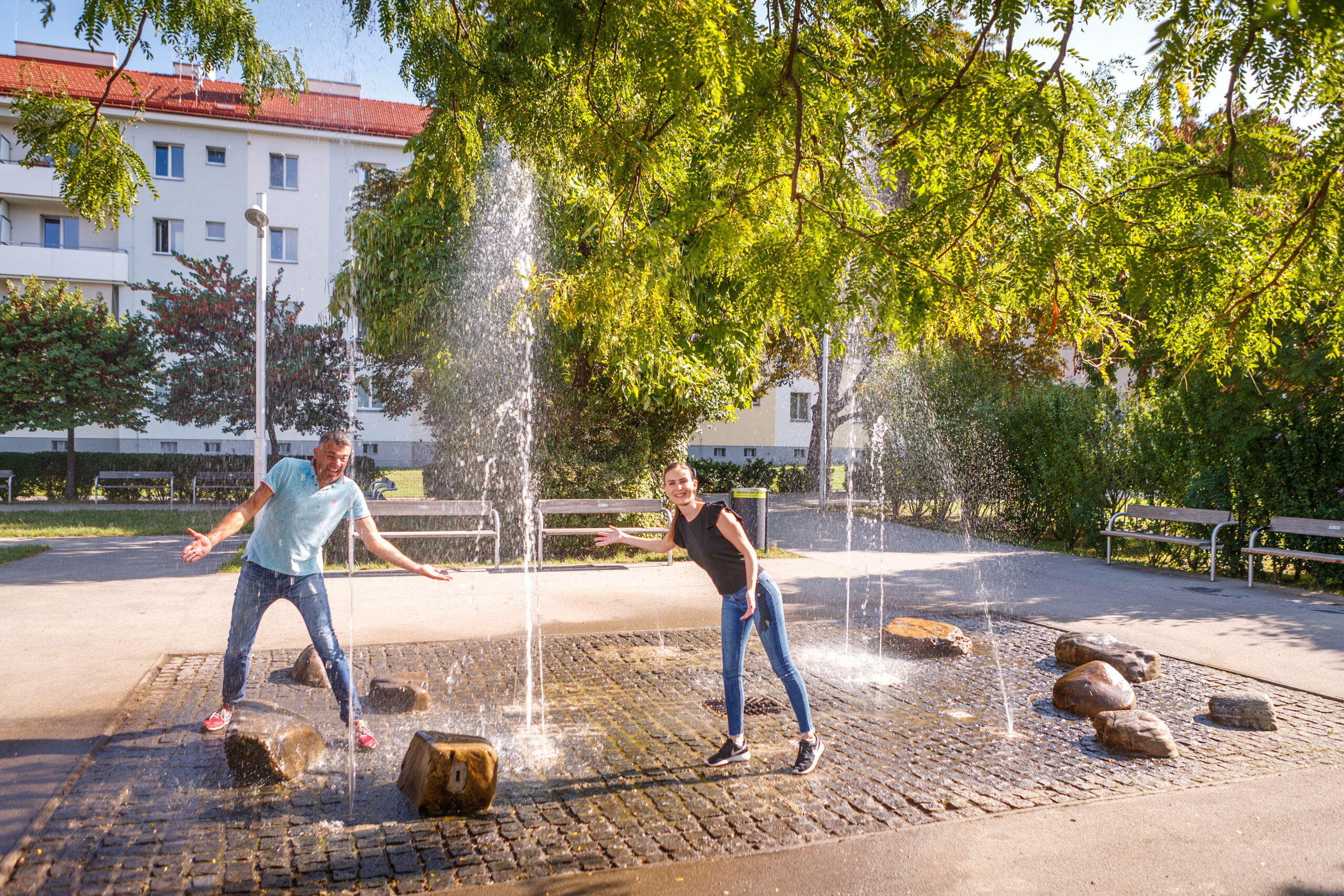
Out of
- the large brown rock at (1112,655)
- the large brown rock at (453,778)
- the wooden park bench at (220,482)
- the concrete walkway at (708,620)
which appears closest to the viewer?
the concrete walkway at (708,620)

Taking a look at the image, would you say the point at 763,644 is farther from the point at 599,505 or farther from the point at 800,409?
the point at 800,409

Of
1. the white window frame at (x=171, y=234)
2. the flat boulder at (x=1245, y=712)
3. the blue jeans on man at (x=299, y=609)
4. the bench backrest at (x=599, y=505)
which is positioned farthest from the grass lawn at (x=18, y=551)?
the white window frame at (x=171, y=234)

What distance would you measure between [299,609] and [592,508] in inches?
290

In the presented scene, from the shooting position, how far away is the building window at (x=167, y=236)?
32.9 metres

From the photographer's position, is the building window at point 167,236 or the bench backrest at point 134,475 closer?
the bench backrest at point 134,475

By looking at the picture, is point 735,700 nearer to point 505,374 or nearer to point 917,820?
point 917,820

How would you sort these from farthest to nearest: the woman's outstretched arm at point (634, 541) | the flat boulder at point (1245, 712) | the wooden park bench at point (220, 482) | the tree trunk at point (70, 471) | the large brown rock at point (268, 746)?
1. the tree trunk at point (70, 471)
2. the wooden park bench at point (220, 482)
3. the flat boulder at point (1245, 712)
4. the woman's outstretched arm at point (634, 541)
5. the large brown rock at point (268, 746)

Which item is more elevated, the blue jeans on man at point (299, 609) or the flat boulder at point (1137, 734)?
the blue jeans on man at point (299, 609)

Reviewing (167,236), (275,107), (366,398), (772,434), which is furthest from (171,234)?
(772,434)

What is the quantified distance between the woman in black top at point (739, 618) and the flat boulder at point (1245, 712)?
9.61 feet

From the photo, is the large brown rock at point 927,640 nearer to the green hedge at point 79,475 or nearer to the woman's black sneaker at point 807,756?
the woman's black sneaker at point 807,756

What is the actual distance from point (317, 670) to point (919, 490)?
16.2 m

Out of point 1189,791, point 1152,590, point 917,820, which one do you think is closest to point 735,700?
point 917,820

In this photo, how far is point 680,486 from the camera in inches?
202
